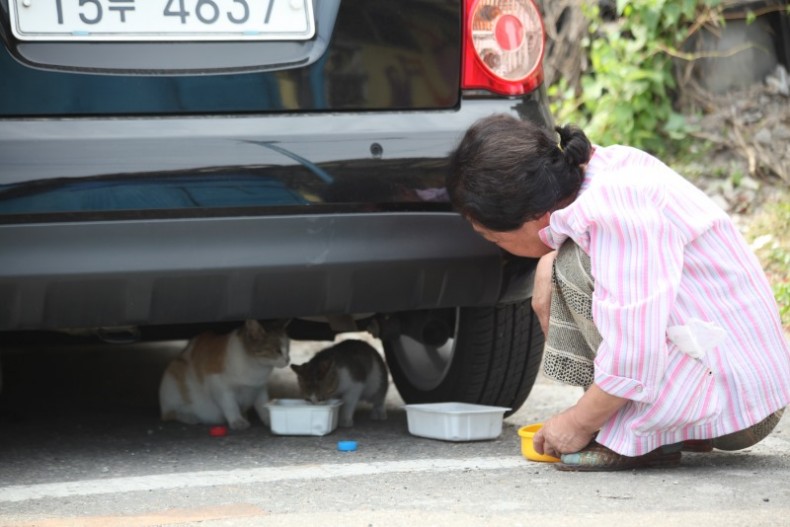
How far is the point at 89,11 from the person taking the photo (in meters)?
2.69

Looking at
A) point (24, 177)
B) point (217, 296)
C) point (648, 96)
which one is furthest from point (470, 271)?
point (648, 96)

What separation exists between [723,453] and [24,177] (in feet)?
5.78

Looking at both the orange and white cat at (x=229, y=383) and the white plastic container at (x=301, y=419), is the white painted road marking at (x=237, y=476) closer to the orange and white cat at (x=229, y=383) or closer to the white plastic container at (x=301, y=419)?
the white plastic container at (x=301, y=419)

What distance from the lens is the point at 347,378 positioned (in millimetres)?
3803

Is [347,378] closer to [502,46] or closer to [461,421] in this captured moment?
[461,421]

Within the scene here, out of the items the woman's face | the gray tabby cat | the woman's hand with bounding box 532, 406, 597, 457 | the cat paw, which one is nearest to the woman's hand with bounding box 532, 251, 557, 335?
the woman's face

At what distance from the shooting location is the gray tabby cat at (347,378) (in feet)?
12.4

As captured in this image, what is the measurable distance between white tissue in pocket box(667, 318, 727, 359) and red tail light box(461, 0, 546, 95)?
752 mm

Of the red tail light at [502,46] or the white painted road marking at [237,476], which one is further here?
the red tail light at [502,46]

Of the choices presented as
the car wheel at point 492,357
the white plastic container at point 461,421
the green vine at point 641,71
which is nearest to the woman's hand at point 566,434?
the white plastic container at point 461,421

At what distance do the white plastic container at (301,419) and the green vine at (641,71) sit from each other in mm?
3254

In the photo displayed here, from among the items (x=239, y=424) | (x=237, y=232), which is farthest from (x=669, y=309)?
(x=239, y=424)

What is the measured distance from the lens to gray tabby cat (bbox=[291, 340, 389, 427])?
3.79 m

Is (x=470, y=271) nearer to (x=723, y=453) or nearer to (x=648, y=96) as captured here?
(x=723, y=453)
